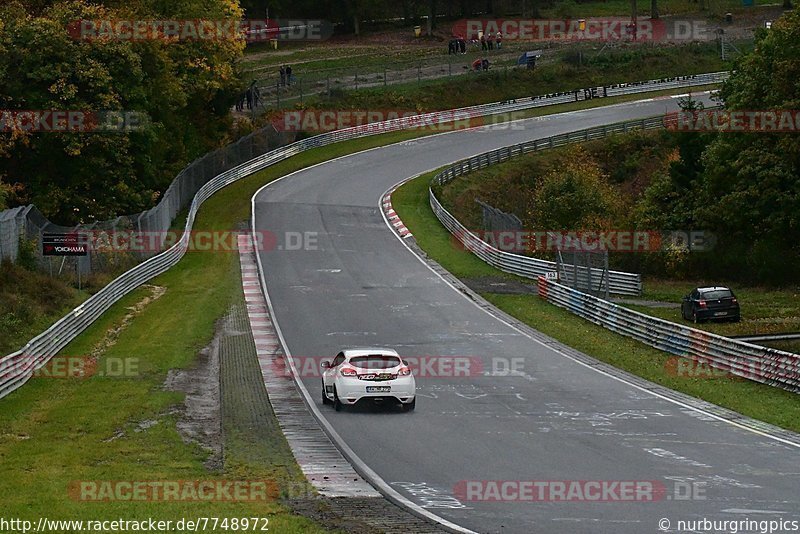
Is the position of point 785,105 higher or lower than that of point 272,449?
higher

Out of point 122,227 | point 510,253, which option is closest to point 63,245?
point 122,227

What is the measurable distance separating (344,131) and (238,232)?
26784mm

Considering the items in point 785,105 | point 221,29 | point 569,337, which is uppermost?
point 221,29

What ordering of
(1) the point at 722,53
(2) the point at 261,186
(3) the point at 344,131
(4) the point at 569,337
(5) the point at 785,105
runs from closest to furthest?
1. (4) the point at 569,337
2. (5) the point at 785,105
3. (2) the point at 261,186
4. (3) the point at 344,131
5. (1) the point at 722,53

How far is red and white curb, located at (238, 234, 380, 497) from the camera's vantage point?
67.7 feet

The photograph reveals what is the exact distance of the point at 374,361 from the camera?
27.1 m

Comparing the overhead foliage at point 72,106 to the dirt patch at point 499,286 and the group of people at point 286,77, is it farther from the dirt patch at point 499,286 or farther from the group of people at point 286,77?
the group of people at point 286,77

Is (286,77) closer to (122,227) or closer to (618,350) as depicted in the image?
(122,227)

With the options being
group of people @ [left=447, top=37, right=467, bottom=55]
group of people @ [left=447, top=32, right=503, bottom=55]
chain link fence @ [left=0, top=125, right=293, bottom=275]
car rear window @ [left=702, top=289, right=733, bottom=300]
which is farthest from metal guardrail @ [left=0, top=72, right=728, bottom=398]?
car rear window @ [left=702, top=289, right=733, bottom=300]

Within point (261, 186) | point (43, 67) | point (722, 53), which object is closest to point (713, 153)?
point (261, 186)

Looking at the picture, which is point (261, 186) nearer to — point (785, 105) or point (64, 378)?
point (785, 105)

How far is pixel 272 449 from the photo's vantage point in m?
23.6

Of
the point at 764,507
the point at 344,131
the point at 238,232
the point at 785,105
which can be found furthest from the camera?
the point at 344,131

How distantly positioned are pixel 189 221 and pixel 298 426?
36.1m
